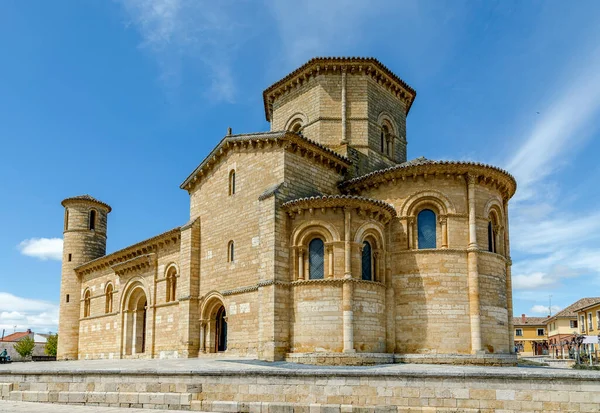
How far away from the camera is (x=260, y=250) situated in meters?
18.9

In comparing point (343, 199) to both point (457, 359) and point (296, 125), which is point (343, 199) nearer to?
point (457, 359)

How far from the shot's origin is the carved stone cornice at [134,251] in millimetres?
25594

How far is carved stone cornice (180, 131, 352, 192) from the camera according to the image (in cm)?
1983

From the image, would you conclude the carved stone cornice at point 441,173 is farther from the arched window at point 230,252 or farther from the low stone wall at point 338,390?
the low stone wall at point 338,390

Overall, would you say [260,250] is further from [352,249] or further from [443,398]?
[443,398]

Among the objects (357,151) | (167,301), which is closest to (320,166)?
(357,151)

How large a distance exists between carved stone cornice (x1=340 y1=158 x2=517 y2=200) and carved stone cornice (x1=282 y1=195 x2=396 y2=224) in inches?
54.1

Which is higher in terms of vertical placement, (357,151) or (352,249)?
(357,151)

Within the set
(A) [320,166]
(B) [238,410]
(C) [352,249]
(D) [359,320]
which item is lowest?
(B) [238,410]

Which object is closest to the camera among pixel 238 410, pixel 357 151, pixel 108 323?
pixel 238 410

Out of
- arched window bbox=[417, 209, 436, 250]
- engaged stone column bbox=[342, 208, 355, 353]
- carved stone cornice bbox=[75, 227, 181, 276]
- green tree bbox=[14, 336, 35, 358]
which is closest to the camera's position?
engaged stone column bbox=[342, 208, 355, 353]

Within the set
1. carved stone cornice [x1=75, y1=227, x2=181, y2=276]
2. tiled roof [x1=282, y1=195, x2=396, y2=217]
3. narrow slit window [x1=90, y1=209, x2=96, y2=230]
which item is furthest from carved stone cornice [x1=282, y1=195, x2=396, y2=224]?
narrow slit window [x1=90, y1=209, x2=96, y2=230]

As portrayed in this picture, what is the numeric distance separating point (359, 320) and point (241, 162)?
7688 millimetres

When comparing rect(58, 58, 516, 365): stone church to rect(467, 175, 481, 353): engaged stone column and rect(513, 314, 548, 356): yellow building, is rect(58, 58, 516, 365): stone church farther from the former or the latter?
rect(513, 314, 548, 356): yellow building
